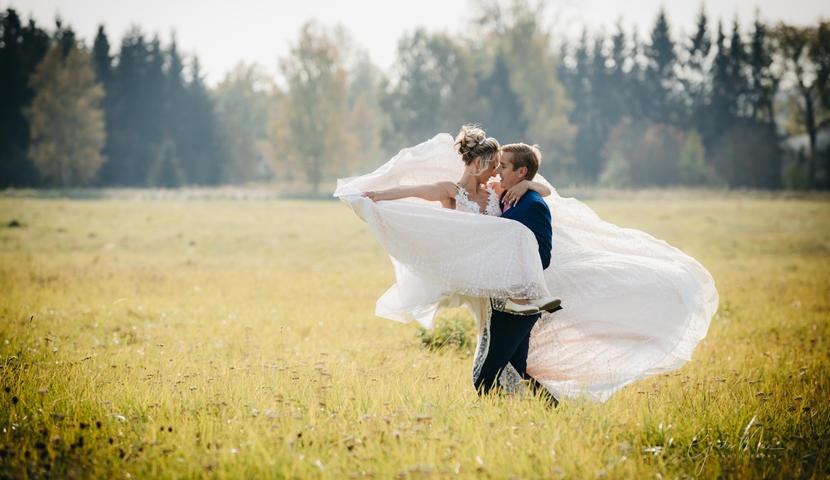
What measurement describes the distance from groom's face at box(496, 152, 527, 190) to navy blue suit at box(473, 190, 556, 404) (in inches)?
6.2

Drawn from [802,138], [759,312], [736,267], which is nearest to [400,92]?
[802,138]

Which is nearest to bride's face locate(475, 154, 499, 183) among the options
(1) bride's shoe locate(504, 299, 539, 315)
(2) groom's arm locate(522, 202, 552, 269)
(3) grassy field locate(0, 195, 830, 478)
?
(2) groom's arm locate(522, 202, 552, 269)

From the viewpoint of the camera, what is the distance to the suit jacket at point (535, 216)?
16.2ft

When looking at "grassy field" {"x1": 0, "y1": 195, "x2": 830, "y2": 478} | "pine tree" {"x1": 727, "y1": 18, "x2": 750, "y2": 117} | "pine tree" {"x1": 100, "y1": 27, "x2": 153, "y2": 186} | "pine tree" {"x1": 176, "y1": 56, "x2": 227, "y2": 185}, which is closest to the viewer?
"grassy field" {"x1": 0, "y1": 195, "x2": 830, "y2": 478}

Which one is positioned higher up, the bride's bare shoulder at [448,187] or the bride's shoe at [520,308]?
the bride's bare shoulder at [448,187]

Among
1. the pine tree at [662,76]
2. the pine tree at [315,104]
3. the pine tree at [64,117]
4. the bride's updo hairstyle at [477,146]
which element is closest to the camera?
the bride's updo hairstyle at [477,146]

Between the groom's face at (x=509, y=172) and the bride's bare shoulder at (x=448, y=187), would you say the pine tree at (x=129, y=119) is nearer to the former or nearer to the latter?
the bride's bare shoulder at (x=448, y=187)

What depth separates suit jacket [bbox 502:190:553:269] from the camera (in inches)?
195

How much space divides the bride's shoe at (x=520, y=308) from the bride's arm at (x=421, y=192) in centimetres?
113

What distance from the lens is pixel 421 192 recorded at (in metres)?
5.25

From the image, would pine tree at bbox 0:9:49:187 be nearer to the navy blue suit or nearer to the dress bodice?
the dress bodice

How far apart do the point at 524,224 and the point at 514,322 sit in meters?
0.81

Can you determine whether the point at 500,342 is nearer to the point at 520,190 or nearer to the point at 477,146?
the point at 520,190

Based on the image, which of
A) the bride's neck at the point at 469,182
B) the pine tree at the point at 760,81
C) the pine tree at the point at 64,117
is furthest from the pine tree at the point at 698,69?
Result: the bride's neck at the point at 469,182
